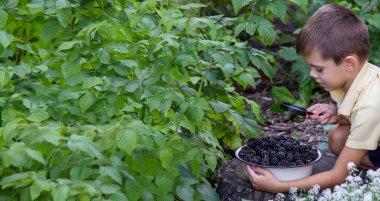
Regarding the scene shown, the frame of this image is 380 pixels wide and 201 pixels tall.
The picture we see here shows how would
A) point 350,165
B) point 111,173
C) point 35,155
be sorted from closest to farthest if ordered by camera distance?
point 35,155
point 111,173
point 350,165

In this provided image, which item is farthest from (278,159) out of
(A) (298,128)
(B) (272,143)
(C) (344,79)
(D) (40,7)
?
(A) (298,128)

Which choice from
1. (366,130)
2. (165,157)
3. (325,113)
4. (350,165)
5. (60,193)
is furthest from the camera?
(325,113)

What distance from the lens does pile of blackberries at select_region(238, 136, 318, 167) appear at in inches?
151

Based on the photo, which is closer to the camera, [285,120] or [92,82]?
[92,82]

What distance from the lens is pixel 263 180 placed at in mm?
3760

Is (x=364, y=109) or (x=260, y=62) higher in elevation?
(x=260, y=62)

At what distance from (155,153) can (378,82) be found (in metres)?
→ 1.24

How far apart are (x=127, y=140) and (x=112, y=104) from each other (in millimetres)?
513

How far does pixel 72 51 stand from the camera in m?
3.84

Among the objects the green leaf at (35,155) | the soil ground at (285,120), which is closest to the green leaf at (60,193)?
the green leaf at (35,155)

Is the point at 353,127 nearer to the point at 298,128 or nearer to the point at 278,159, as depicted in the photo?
the point at 278,159

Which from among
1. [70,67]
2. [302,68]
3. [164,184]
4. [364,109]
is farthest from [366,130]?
[302,68]

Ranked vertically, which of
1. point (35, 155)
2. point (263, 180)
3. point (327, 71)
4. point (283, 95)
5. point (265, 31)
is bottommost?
point (283, 95)

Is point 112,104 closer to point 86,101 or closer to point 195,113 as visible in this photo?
point 86,101
